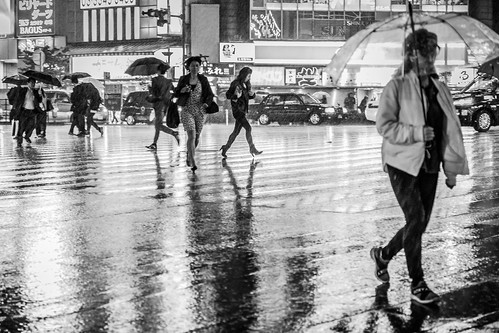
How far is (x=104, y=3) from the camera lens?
238 ft

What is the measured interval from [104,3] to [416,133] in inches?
2681

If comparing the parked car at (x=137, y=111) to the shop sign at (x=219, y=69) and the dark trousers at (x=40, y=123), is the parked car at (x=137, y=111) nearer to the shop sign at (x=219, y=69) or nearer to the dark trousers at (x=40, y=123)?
the shop sign at (x=219, y=69)

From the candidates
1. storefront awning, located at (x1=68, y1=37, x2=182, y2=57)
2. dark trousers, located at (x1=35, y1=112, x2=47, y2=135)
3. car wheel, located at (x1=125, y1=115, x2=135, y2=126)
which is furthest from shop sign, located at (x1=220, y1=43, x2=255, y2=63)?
dark trousers, located at (x1=35, y1=112, x2=47, y2=135)

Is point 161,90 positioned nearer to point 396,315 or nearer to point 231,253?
point 231,253

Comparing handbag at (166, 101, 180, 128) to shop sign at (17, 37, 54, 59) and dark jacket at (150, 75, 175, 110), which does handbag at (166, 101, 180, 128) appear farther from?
shop sign at (17, 37, 54, 59)

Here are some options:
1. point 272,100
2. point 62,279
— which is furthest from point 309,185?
point 272,100

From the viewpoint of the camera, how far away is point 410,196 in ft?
21.4

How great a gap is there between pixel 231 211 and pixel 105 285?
424cm

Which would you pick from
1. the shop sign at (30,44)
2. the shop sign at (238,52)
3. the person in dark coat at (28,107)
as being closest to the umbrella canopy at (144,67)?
the person in dark coat at (28,107)

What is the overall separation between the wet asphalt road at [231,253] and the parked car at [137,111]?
33.7 meters

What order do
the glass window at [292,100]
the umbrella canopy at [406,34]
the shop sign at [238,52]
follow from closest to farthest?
1. the umbrella canopy at [406,34]
2. the glass window at [292,100]
3. the shop sign at [238,52]

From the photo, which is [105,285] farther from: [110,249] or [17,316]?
[110,249]

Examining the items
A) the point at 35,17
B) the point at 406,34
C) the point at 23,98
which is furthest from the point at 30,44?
the point at 406,34

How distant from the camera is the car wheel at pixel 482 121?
30.8m
